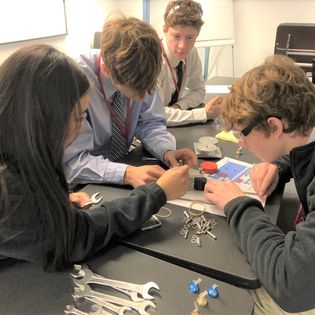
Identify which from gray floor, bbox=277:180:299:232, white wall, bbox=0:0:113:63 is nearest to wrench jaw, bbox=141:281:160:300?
gray floor, bbox=277:180:299:232

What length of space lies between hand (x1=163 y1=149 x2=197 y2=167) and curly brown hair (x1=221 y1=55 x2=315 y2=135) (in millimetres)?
403

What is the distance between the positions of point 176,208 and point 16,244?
1.53 ft

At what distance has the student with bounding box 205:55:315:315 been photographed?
77 cm

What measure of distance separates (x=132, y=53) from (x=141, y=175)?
404 mm

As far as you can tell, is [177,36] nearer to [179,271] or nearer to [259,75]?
[259,75]

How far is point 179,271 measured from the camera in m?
0.83

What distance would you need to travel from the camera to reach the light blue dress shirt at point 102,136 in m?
1.23

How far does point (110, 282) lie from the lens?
0.79 meters

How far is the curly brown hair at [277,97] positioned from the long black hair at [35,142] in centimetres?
45

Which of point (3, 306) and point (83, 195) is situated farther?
point (83, 195)

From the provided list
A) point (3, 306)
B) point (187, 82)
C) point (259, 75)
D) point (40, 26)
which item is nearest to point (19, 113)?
point (3, 306)

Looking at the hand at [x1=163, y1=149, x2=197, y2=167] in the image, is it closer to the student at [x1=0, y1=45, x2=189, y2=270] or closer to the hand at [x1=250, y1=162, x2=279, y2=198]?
the hand at [x1=250, y1=162, x2=279, y2=198]

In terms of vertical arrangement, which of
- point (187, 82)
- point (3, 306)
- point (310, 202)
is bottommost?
point (3, 306)

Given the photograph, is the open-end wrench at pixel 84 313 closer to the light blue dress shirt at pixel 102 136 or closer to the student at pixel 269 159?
the student at pixel 269 159
